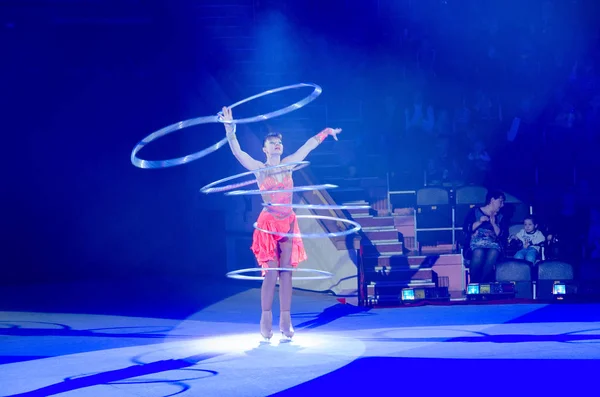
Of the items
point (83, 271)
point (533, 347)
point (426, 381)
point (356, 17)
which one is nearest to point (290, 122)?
point (356, 17)

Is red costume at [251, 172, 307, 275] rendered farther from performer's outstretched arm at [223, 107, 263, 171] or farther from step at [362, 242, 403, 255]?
step at [362, 242, 403, 255]

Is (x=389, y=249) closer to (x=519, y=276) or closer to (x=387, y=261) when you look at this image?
(x=387, y=261)

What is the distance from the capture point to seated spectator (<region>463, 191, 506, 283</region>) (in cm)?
1022

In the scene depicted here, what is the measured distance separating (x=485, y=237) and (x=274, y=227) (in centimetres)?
454

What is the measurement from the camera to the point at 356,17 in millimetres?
14156

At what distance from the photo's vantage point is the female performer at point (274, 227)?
657cm

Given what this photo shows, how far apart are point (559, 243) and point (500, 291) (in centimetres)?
140

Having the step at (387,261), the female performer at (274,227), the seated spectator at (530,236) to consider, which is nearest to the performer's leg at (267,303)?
the female performer at (274,227)

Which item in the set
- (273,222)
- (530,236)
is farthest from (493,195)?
(273,222)

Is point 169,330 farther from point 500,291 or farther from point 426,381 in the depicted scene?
point 500,291

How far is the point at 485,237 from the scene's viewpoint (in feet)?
33.9

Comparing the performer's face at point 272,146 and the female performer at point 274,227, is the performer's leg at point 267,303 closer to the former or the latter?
the female performer at point 274,227

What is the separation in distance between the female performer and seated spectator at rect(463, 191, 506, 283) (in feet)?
13.7

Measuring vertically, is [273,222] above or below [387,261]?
above
